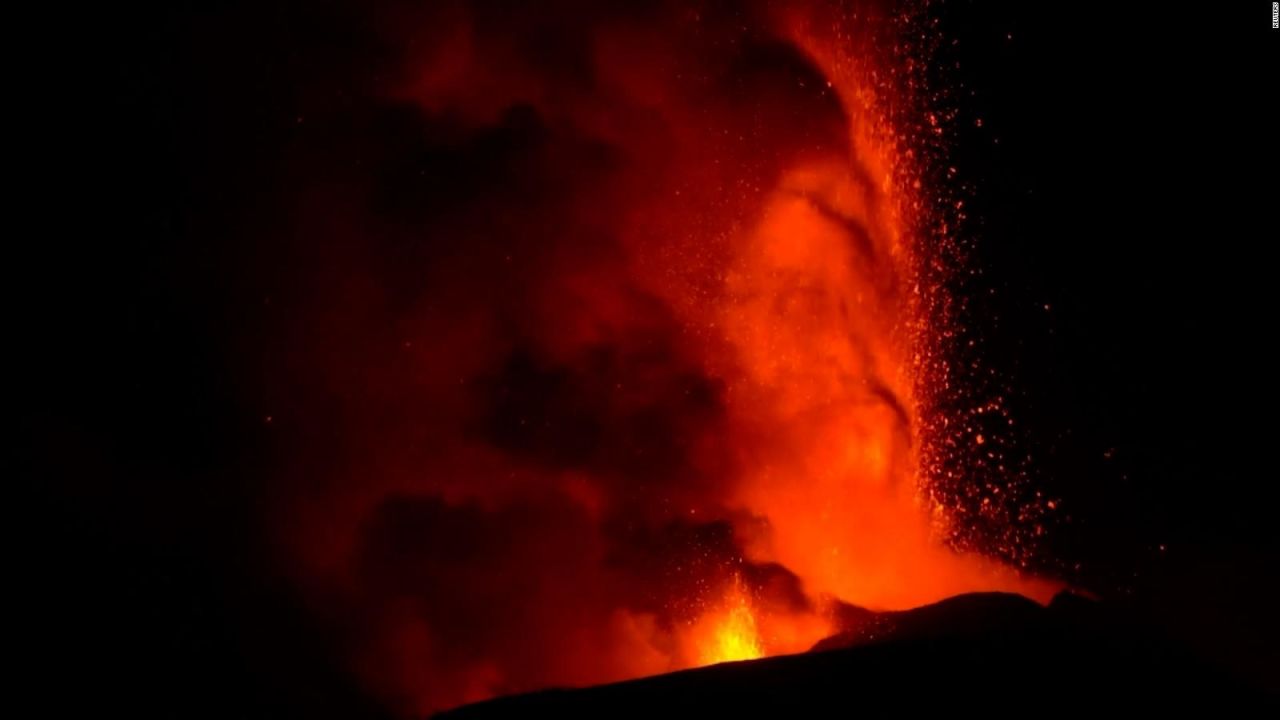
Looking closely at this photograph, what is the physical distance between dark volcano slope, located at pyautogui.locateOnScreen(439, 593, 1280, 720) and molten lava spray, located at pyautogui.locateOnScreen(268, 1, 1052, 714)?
21.7 feet

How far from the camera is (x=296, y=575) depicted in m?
10.3

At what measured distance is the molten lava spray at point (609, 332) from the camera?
10930 mm

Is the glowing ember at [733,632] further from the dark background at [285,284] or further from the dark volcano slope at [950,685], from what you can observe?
the dark volcano slope at [950,685]

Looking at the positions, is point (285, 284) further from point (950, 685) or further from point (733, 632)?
point (950, 685)

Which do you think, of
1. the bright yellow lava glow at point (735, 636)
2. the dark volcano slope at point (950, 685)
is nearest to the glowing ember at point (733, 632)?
the bright yellow lava glow at point (735, 636)

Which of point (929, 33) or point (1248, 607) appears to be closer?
point (1248, 607)

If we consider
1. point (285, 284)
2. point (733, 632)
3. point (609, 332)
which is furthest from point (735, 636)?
point (285, 284)

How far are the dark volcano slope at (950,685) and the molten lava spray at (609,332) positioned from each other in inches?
260

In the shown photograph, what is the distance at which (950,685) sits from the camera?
3771mm

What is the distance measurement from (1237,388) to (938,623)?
11102 mm

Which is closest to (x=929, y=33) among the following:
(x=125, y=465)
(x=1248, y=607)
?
(x=1248, y=607)

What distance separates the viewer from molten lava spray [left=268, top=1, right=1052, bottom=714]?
10930 millimetres

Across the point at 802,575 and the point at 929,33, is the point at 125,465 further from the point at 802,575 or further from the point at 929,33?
the point at 929,33

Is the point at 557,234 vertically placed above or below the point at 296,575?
above
